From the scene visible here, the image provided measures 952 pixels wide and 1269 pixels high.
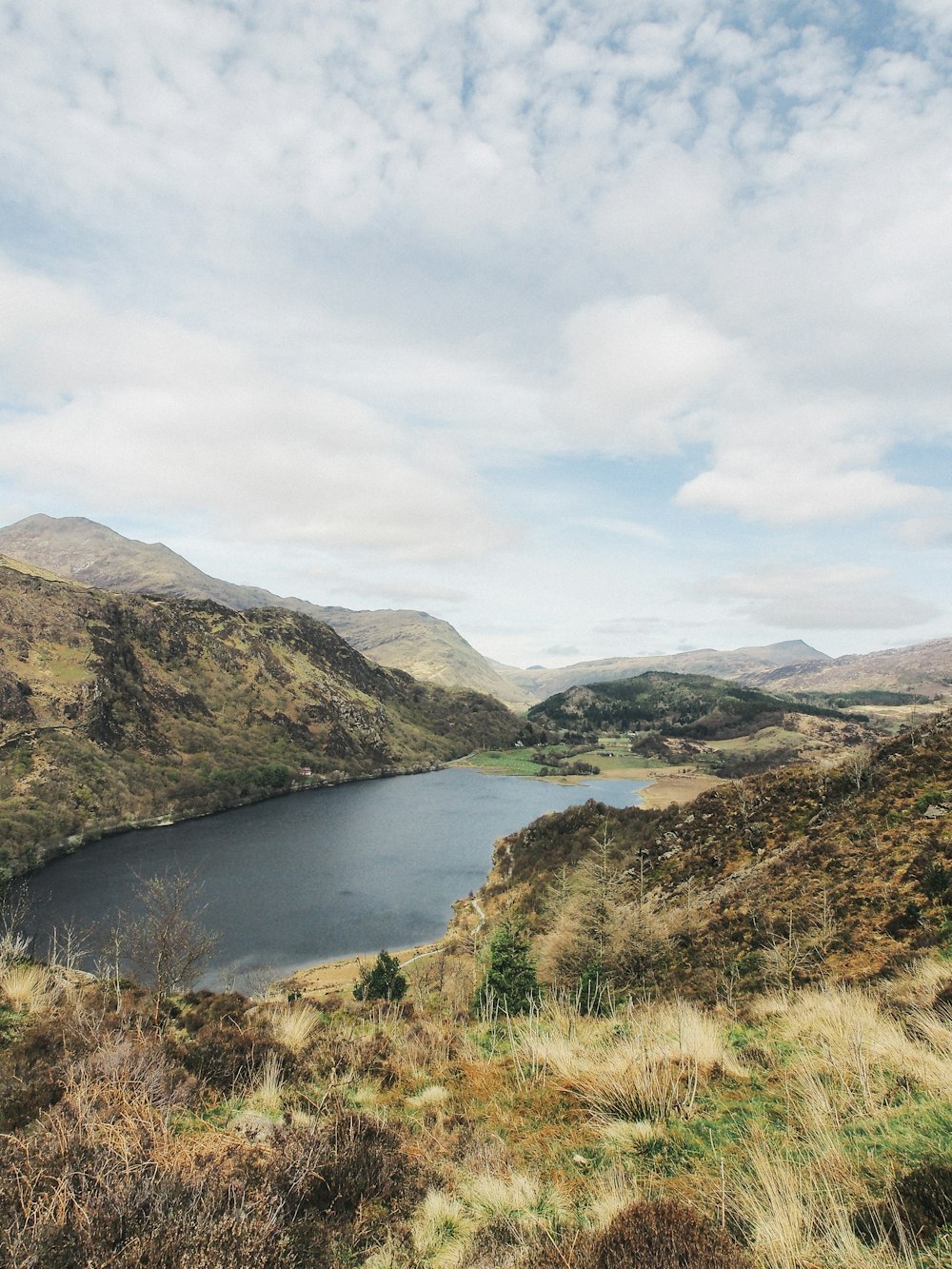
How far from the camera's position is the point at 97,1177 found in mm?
3713

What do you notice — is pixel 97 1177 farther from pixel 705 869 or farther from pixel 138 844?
pixel 138 844

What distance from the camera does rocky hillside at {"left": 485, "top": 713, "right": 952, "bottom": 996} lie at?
1336 centimetres

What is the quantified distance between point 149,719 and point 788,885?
138 meters

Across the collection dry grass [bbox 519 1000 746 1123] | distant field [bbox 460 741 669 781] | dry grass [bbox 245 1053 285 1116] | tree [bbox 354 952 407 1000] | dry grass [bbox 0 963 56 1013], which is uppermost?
dry grass [bbox 519 1000 746 1123]

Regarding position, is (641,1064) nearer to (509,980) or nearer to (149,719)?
(509,980)

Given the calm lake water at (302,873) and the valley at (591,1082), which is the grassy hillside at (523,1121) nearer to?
the valley at (591,1082)

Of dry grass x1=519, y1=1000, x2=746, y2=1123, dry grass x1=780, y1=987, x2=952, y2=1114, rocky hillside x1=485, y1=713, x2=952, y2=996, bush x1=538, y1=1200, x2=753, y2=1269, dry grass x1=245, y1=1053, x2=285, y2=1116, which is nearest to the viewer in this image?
bush x1=538, y1=1200, x2=753, y2=1269

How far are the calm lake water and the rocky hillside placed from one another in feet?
98.4

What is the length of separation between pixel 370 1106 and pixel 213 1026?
3.73m

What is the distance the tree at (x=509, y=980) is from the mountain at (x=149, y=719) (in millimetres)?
63876

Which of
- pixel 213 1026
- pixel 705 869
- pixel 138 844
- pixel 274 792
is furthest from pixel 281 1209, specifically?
pixel 274 792

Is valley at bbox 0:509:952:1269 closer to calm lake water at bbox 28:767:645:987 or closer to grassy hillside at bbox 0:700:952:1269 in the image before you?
grassy hillside at bbox 0:700:952:1269

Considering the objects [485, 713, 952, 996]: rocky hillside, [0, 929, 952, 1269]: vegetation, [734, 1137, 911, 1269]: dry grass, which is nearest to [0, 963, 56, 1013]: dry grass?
[0, 929, 952, 1269]: vegetation

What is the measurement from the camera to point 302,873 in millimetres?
72000
